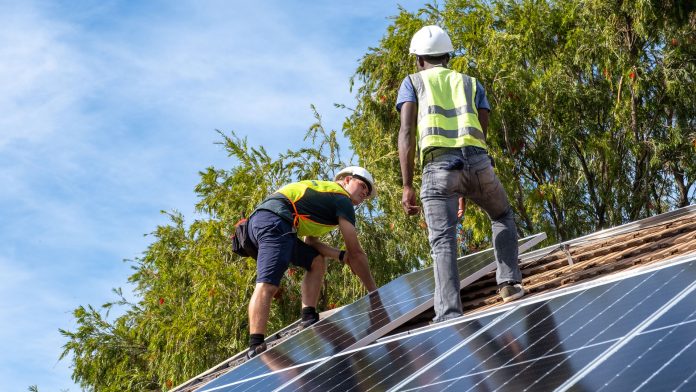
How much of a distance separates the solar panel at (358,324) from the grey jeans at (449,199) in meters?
0.60

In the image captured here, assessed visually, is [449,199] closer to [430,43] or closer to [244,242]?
[430,43]

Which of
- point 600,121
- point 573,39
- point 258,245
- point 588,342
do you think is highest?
point 573,39

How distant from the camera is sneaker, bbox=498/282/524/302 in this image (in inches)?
268

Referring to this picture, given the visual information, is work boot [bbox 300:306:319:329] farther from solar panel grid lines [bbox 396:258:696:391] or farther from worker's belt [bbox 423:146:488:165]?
solar panel grid lines [bbox 396:258:696:391]

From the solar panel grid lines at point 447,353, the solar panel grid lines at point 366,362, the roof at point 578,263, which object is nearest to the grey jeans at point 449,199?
the roof at point 578,263

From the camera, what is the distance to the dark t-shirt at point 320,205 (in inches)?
328

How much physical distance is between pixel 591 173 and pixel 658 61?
3564 mm

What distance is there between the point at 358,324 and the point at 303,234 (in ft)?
4.93

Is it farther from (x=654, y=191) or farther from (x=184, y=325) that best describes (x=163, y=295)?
(x=654, y=191)


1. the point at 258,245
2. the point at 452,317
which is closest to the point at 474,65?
the point at 258,245

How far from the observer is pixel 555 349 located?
13.7 feet

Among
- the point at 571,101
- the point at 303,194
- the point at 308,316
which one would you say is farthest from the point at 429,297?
the point at 571,101

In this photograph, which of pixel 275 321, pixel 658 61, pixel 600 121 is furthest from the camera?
pixel 600 121

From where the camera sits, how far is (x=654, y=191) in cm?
2572
